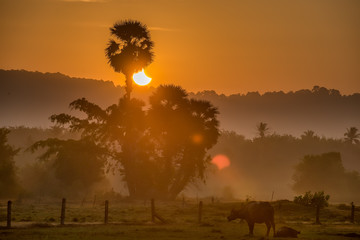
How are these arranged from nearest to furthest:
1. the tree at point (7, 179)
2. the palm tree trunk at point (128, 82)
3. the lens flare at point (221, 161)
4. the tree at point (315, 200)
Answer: the tree at point (315, 200) < the palm tree trunk at point (128, 82) < the tree at point (7, 179) < the lens flare at point (221, 161)

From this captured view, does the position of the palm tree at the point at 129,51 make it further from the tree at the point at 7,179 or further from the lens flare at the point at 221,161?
the lens flare at the point at 221,161

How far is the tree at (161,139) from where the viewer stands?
84.5 meters

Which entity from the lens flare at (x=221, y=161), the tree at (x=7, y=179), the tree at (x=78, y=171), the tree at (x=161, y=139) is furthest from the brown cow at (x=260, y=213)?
the lens flare at (x=221, y=161)

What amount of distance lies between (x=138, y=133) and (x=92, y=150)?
6986mm

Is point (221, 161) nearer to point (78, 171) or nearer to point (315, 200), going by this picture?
point (78, 171)

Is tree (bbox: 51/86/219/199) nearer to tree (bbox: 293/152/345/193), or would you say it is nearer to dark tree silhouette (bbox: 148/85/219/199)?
dark tree silhouette (bbox: 148/85/219/199)

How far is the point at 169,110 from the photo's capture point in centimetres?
8850

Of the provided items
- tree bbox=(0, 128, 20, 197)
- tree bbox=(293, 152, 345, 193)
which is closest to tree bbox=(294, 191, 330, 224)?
tree bbox=(0, 128, 20, 197)

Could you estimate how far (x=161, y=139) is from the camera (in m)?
90.5

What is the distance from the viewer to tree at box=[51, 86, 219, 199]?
3327 inches

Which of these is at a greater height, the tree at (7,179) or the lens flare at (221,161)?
the lens flare at (221,161)

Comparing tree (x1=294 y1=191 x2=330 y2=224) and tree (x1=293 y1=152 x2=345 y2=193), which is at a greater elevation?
tree (x1=293 y1=152 x2=345 y2=193)

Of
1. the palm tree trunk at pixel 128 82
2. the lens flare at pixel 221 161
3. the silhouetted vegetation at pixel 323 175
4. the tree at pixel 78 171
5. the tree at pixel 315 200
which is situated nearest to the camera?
the tree at pixel 315 200

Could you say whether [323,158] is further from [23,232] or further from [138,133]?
[23,232]
